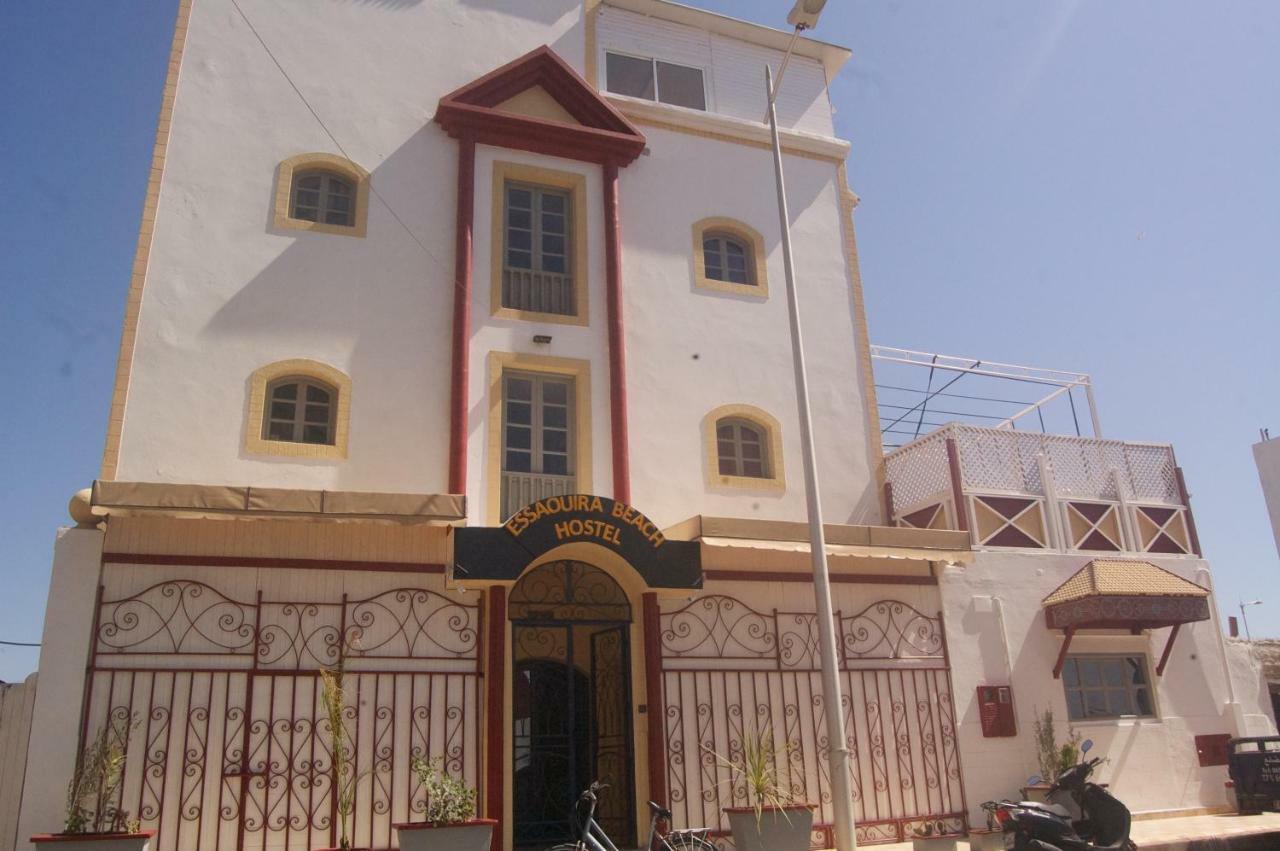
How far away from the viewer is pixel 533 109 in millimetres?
16062

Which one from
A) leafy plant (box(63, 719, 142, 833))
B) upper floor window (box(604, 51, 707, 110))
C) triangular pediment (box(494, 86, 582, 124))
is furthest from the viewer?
upper floor window (box(604, 51, 707, 110))

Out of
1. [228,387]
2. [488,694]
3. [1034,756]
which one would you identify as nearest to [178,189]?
[228,387]

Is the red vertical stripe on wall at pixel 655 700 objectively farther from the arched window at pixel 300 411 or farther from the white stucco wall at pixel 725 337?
the arched window at pixel 300 411

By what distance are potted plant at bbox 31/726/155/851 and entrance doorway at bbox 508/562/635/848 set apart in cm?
438

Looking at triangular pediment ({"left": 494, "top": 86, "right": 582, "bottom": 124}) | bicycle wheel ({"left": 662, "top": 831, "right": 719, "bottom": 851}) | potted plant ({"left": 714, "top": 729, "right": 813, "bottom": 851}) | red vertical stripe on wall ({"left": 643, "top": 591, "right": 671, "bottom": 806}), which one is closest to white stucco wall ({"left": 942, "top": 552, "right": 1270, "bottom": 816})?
potted plant ({"left": 714, "top": 729, "right": 813, "bottom": 851})

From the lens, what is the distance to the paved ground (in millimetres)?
13149

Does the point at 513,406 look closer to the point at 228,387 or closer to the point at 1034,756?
the point at 228,387

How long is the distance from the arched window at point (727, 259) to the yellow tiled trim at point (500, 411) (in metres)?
3.15

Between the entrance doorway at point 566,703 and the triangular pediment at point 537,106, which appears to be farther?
the triangular pediment at point 537,106

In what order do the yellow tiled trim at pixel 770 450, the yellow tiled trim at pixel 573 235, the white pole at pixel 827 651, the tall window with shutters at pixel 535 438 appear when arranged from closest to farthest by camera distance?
the white pole at pixel 827 651
the tall window with shutters at pixel 535 438
the yellow tiled trim at pixel 573 235
the yellow tiled trim at pixel 770 450

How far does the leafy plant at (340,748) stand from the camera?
36.4ft

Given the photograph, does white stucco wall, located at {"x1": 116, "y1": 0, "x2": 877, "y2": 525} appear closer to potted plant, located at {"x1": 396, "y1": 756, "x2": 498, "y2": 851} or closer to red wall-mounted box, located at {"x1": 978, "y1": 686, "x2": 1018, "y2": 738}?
red wall-mounted box, located at {"x1": 978, "y1": 686, "x2": 1018, "y2": 738}

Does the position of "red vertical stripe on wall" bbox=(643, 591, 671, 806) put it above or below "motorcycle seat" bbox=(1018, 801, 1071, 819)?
above

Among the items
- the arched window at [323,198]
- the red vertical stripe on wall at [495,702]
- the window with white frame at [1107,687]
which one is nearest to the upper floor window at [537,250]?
the arched window at [323,198]
